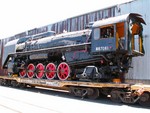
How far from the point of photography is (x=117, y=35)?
11.4 metres

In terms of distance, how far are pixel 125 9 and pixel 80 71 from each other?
5056 mm

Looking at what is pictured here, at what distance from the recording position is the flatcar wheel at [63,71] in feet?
45.9

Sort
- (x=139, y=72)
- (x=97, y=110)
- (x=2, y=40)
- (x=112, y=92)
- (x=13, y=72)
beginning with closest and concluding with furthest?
(x=97, y=110) < (x=112, y=92) < (x=139, y=72) < (x=13, y=72) < (x=2, y=40)

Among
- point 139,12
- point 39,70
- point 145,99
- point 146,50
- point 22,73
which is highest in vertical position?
point 139,12

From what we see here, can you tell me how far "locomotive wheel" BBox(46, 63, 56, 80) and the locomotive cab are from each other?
3.50 meters

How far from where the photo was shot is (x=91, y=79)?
40.4 ft

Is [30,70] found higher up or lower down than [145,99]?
higher up

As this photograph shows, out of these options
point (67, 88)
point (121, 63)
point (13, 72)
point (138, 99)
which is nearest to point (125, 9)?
point (121, 63)

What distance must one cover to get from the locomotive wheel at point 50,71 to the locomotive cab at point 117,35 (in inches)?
138

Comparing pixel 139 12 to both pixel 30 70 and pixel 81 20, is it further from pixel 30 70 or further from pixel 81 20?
pixel 30 70

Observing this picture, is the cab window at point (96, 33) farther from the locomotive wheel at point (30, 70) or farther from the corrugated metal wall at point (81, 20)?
the locomotive wheel at point (30, 70)

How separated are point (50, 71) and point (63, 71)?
127 cm

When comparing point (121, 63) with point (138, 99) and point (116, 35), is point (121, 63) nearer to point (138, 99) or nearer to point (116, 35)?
point (116, 35)

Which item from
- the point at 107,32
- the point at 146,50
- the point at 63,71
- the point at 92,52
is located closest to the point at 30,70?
the point at 63,71
